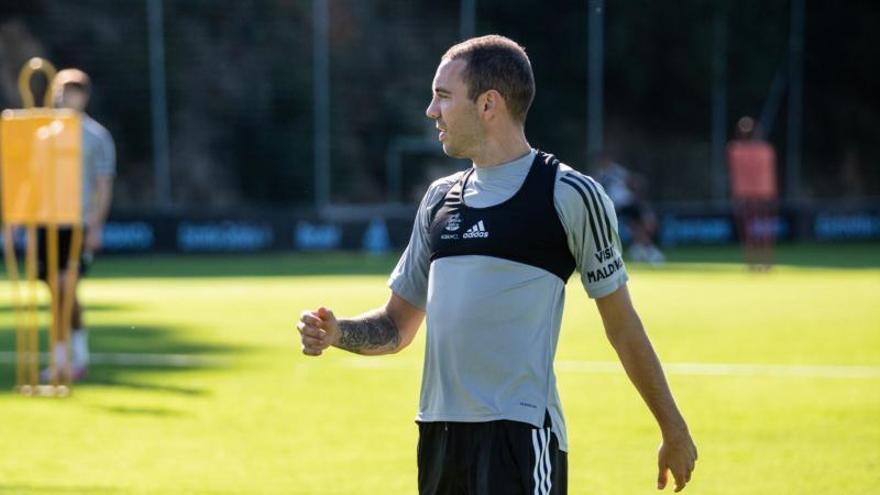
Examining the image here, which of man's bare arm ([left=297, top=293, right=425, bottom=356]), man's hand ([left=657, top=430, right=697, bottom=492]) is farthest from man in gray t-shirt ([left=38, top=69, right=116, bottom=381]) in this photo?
man's hand ([left=657, top=430, right=697, bottom=492])

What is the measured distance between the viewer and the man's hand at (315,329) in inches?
205

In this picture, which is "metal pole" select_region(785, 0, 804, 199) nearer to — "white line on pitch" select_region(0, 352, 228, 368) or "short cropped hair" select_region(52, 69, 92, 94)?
"white line on pitch" select_region(0, 352, 228, 368)

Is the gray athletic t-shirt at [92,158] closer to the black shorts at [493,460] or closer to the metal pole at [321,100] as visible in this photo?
the black shorts at [493,460]

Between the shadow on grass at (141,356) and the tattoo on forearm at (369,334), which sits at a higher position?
the tattoo on forearm at (369,334)

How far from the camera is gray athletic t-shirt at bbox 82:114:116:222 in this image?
12.1 meters

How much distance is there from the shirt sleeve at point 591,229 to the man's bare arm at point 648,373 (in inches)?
2.5

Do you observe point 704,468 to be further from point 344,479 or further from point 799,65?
point 799,65

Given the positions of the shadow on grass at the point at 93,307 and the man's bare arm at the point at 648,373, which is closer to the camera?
the man's bare arm at the point at 648,373

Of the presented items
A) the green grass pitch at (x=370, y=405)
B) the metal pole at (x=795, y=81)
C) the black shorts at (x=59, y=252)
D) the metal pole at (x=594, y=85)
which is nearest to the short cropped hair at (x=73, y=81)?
the black shorts at (x=59, y=252)

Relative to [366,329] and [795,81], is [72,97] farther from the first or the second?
[795,81]

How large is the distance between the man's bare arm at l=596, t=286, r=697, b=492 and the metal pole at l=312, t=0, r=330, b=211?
27089 millimetres

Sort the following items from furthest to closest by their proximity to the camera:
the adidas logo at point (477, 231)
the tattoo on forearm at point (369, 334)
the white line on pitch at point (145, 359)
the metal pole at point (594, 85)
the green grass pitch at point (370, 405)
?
the metal pole at point (594, 85) < the white line on pitch at point (145, 359) < the green grass pitch at point (370, 405) < the tattoo on forearm at point (369, 334) < the adidas logo at point (477, 231)

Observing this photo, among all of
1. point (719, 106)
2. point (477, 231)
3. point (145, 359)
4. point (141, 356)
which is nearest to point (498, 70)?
point (477, 231)

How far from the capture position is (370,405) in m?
11.2
